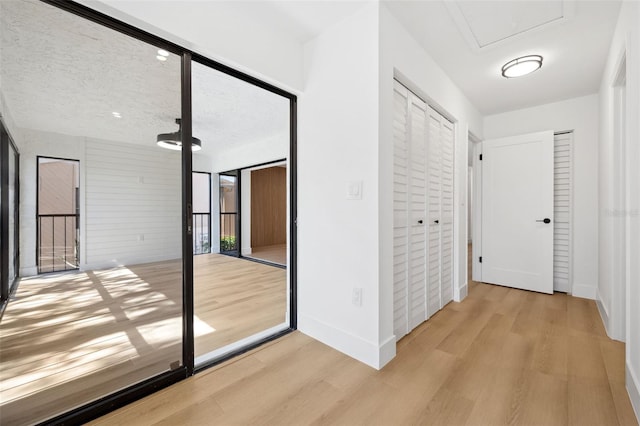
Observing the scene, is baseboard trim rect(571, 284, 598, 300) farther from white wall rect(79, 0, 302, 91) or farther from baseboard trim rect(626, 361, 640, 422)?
white wall rect(79, 0, 302, 91)

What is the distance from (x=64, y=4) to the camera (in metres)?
1.34

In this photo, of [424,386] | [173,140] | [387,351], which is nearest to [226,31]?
[173,140]

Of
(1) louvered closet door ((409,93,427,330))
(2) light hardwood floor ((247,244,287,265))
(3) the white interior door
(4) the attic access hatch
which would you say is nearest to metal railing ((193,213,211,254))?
(2) light hardwood floor ((247,244,287,265))

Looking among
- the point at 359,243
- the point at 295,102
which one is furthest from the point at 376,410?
the point at 295,102

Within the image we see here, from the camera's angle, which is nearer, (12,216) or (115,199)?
(12,216)

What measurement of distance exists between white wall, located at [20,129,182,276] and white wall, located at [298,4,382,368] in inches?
39.5

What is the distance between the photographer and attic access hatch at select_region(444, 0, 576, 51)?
189 centimetres

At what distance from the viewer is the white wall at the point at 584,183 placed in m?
3.31

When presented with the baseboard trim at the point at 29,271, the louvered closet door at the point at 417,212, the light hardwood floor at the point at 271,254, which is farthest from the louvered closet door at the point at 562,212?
the baseboard trim at the point at 29,271

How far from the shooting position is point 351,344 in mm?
1993

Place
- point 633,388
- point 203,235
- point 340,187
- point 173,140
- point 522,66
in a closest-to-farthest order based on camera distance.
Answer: point 633,388 < point 173,140 < point 340,187 < point 522,66 < point 203,235

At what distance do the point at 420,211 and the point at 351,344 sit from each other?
51.1 inches

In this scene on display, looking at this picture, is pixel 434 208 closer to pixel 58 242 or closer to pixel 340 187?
pixel 340 187

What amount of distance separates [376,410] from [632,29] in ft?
8.60
